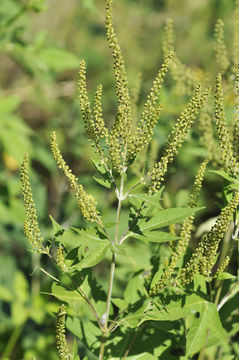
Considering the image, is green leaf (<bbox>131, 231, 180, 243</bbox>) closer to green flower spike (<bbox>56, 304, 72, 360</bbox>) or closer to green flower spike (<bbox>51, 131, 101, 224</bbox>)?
green flower spike (<bbox>51, 131, 101, 224</bbox>)

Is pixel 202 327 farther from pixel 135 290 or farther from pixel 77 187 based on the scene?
pixel 77 187

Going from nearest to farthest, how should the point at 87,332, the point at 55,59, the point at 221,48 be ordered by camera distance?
the point at 87,332
the point at 221,48
the point at 55,59

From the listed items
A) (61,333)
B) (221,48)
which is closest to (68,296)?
(61,333)

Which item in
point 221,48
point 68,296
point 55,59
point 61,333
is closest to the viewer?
point 61,333

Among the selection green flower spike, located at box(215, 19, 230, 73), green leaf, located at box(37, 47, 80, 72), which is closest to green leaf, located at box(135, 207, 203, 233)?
green flower spike, located at box(215, 19, 230, 73)

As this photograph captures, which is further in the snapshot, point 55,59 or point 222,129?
point 55,59

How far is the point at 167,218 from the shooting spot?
1534mm

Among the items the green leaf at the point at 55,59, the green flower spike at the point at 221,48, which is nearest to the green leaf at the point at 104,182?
the green flower spike at the point at 221,48

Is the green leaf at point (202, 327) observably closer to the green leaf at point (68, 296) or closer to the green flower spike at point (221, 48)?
the green leaf at point (68, 296)

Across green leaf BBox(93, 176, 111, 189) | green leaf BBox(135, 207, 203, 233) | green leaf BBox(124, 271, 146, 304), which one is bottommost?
green leaf BBox(124, 271, 146, 304)

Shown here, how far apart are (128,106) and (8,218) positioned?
9.03 feet

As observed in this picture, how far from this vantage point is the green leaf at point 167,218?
149 cm

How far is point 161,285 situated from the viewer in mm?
1523

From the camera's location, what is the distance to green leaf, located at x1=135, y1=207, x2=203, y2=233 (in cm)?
149
